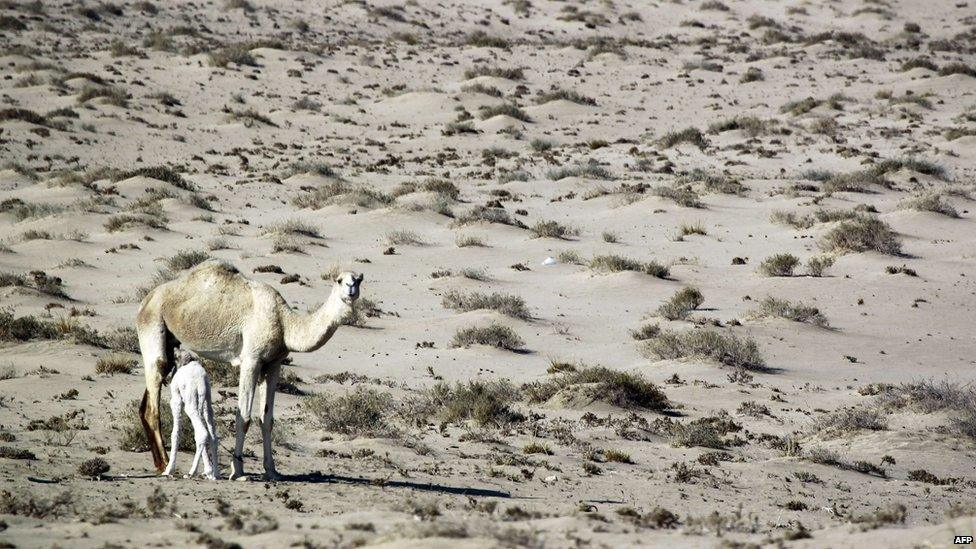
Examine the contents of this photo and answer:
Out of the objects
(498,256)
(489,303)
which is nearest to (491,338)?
(489,303)

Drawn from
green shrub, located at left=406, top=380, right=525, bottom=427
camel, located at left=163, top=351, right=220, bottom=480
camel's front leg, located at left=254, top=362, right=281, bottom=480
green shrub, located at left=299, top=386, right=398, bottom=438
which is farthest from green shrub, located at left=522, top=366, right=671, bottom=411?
camel, located at left=163, top=351, right=220, bottom=480

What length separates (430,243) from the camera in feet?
84.2

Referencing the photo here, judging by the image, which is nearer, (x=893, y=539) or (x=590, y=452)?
(x=893, y=539)

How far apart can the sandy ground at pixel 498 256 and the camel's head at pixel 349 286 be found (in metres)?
1.75

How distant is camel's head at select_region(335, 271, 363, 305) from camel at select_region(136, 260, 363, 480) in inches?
5.0

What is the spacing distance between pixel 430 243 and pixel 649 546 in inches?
742

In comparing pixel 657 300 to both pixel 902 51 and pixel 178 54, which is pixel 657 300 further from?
pixel 902 51

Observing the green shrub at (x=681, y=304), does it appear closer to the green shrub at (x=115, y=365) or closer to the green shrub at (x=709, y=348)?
the green shrub at (x=709, y=348)

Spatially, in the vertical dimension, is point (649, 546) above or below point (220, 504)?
above

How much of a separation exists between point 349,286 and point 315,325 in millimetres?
670

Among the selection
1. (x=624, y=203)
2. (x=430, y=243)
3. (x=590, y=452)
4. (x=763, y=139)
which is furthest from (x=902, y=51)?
(x=590, y=452)

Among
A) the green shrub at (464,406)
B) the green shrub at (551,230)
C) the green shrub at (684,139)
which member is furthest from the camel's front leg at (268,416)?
the green shrub at (684,139)

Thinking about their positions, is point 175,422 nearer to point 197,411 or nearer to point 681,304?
point 197,411

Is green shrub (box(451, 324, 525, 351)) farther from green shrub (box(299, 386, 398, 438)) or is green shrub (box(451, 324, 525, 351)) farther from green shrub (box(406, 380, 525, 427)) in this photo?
green shrub (box(299, 386, 398, 438))
